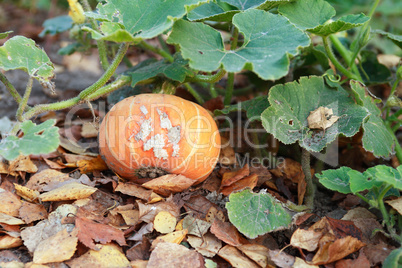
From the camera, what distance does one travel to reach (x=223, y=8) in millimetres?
1912

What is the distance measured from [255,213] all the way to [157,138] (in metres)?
0.54

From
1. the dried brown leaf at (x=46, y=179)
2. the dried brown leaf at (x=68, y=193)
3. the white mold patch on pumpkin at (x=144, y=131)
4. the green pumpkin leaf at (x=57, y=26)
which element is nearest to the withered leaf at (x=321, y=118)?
the white mold patch on pumpkin at (x=144, y=131)

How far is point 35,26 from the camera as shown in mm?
4020

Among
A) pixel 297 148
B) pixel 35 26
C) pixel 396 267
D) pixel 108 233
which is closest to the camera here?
pixel 396 267

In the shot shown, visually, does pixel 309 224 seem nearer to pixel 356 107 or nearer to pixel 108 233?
pixel 356 107

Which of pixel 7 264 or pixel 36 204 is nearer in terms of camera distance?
pixel 7 264

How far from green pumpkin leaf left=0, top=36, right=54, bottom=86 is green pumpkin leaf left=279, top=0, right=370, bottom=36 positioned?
1.15 metres

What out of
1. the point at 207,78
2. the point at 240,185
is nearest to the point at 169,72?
the point at 207,78

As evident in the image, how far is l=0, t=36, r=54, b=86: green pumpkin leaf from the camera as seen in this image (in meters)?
1.65

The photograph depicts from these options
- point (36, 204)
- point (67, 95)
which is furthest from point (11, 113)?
point (36, 204)

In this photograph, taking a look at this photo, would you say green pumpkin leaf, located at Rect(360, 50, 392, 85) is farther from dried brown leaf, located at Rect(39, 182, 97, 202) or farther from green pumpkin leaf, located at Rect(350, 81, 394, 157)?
dried brown leaf, located at Rect(39, 182, 97, 202)

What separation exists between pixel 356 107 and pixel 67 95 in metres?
2.10

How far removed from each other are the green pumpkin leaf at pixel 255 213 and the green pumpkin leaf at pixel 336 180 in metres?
0.22

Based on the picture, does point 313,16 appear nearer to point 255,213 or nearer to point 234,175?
point 234,175
